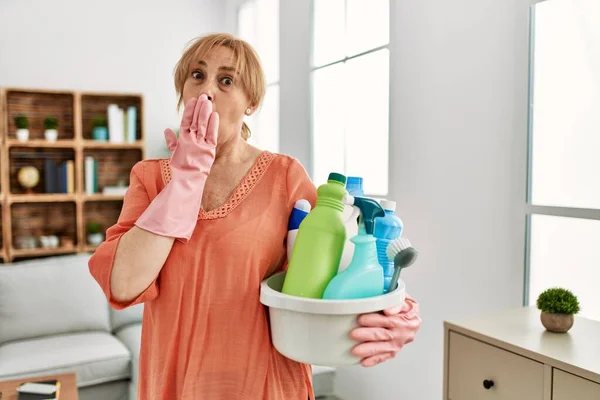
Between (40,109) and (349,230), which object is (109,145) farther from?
(349,230)

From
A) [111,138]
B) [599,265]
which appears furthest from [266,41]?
[599,265]

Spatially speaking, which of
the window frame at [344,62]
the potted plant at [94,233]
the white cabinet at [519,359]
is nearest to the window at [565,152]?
the white cabinet at [519,359]

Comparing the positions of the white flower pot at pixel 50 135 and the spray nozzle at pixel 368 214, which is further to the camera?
the white flower pot at pixel 50 135

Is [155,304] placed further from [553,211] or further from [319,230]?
[553,211]

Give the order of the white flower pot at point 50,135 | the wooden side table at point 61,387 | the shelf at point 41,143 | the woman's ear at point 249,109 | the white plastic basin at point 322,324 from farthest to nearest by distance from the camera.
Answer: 1. the white flower pot at point 50,135
2. the shelf at point 41,143
3. the wooden side table at point 61,387
4. the woman's ear at point 249,109
5. the white plastic basin at point 322,324

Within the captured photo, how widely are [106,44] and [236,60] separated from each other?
320cm

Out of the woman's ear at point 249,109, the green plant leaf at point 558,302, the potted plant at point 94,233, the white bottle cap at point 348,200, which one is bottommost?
the potted plant at point 94,233

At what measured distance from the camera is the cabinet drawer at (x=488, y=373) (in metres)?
1.17

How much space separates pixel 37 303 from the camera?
2670mm

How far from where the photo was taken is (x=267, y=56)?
3.51 metres

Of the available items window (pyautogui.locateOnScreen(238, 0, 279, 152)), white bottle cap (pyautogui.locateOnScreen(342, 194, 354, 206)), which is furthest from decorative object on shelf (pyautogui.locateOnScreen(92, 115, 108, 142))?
white bottle cap (pyautogui.locateOnScreen(342, 194, 354, 206))

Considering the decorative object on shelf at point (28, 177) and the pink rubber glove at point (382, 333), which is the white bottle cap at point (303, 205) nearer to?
the pink rubber glove at point (382, 333)

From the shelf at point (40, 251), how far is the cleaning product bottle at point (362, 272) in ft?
10.5

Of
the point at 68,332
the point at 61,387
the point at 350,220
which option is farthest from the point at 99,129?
the point at 350,220
